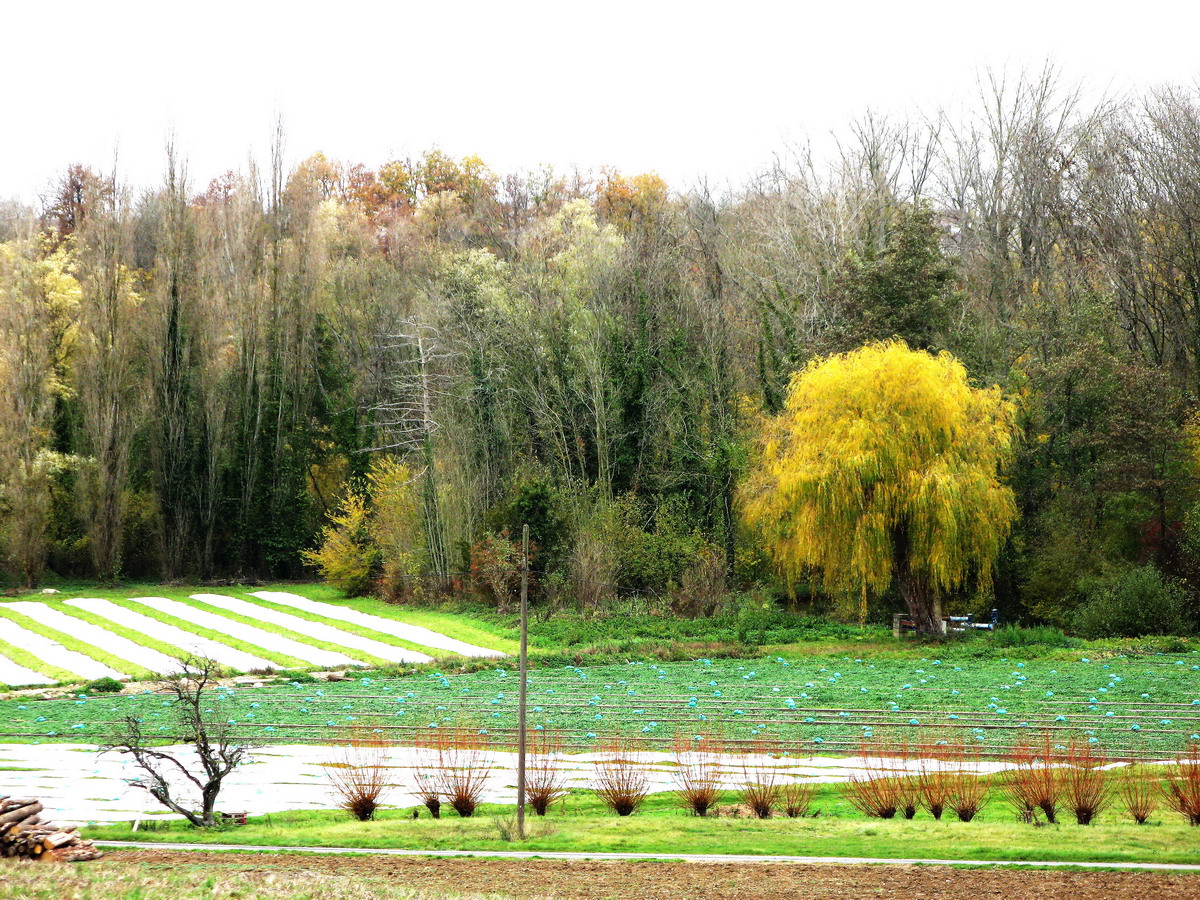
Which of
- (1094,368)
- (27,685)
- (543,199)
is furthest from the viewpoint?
(543,199)

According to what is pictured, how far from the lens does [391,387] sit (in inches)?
1802

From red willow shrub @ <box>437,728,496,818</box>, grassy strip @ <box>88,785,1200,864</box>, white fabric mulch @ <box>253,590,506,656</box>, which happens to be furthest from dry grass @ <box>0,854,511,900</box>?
white fabric mulch @ <box>253,590,506,656</box>

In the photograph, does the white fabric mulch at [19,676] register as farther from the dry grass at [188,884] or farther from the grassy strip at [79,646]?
the dry grass at [188,884]

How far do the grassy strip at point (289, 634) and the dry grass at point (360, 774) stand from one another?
446 inches

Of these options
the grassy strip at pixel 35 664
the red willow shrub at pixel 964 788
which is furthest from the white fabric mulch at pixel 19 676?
the red willow shrub at pixel 964 788

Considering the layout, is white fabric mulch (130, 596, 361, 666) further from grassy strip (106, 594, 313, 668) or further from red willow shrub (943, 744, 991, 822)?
red willow shrub (943, 744, 991, 822)

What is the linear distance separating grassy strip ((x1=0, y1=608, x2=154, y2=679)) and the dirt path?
17.6m

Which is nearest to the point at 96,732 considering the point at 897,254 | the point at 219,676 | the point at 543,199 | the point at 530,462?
the point at 219,676

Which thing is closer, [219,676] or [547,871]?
[547,871]

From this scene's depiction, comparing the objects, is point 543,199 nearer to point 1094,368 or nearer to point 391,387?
point 391,387

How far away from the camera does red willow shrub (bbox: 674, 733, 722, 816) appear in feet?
39.7

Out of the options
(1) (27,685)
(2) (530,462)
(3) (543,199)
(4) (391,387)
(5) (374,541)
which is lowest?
(1) (27,685)

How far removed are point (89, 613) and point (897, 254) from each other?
26064 millimetres

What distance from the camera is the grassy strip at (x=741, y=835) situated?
→ 1002 cm
